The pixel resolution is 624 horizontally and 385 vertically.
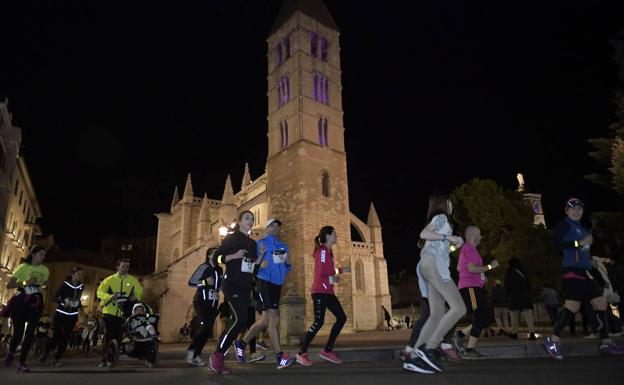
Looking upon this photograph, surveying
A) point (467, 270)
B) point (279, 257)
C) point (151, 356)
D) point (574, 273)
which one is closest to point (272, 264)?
point (279, 257)

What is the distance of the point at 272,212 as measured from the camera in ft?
94.1

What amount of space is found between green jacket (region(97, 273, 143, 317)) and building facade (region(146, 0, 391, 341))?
1693cm

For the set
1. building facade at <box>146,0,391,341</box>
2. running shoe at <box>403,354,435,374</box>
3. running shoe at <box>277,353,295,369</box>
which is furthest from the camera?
building facade at <box>146,0,391,341</box>

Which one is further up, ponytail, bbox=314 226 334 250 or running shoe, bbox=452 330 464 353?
ponytail, bbox=314 226 334 250

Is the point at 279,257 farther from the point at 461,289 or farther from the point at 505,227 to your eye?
the point at 505,227

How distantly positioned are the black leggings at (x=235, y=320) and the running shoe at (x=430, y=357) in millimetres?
2084

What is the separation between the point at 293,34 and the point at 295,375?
29834 mm

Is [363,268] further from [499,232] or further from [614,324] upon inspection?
[614,324]

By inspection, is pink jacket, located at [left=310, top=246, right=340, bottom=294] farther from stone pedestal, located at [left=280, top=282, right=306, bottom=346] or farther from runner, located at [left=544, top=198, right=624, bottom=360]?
stone pedestal, located at [left=280, top=282, right=306, bottom=346]

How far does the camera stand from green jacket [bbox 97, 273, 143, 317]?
7.68 metres

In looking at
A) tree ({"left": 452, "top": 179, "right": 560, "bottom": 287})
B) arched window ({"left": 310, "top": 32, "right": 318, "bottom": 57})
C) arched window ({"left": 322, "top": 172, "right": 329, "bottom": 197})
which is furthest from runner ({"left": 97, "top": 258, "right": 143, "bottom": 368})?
arched window ({"left": 310, "top": 32, "right": 318, "bottom": 57})

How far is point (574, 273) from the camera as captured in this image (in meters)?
6.13

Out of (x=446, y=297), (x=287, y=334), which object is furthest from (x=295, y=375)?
(x=287, y=334)

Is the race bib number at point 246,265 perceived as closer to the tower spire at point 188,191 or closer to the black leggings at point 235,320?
the black leggings at point 235,320
